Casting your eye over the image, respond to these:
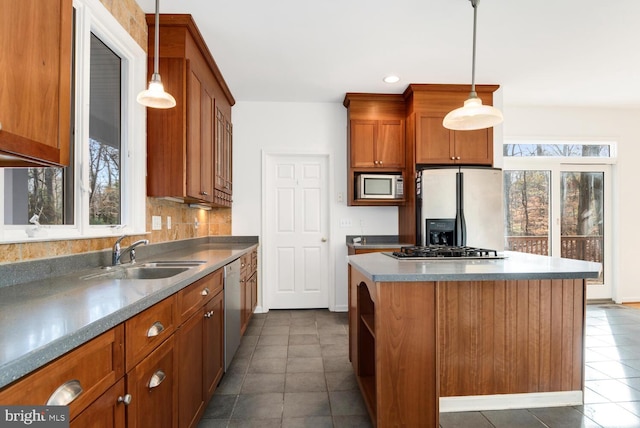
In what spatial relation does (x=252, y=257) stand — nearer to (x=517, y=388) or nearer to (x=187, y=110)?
(x=187, y=110)

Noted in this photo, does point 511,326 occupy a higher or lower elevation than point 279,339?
higher

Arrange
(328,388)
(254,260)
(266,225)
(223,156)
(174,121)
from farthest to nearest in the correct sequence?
(266,225) → (254,260) → (223,156) → (174,121) → (328,388)

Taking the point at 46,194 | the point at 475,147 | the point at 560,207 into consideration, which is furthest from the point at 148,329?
the point at 560,207

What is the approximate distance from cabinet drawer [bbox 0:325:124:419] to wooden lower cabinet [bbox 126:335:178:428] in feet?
0.43

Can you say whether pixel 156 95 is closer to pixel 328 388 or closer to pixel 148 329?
pixel 148 329

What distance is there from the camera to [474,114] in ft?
6.79

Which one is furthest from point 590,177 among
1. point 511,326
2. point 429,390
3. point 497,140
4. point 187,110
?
point 187,110

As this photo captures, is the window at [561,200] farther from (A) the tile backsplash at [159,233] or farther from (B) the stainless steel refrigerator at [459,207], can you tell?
(A) the tile backsplash at [159,233]

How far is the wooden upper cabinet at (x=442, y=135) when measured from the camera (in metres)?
3.63

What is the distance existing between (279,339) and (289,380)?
83 cm

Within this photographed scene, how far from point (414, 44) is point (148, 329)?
115 inches

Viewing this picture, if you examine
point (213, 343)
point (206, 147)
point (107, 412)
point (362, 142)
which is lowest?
point (213, 343)

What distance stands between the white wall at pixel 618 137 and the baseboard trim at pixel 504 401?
3474 mm

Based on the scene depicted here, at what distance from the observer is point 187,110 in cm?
245
